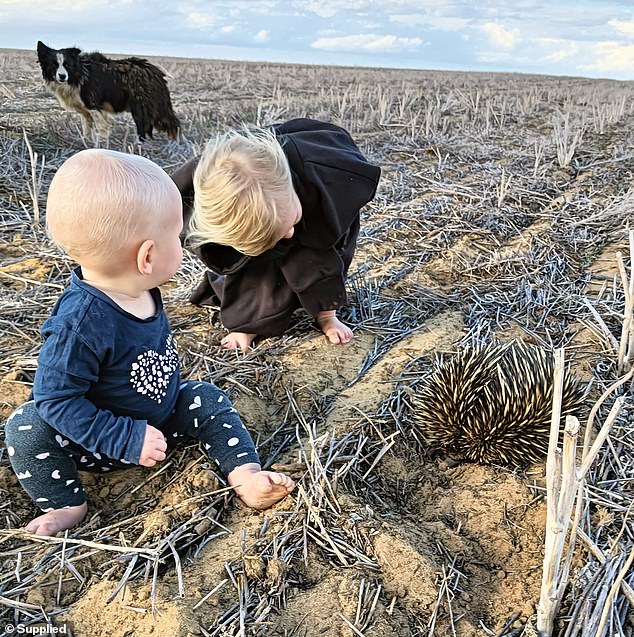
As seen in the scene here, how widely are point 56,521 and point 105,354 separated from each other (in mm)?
604

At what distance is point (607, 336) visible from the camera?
10.6ft

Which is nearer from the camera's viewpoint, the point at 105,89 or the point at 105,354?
the point at 105,354

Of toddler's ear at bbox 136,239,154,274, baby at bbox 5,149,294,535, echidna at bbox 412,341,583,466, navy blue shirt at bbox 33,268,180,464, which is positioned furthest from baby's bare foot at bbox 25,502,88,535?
echidna at bbox 412,341,583,466

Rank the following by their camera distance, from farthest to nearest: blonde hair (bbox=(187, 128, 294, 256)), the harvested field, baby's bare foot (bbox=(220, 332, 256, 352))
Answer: baby's bare foot (bbox=(220, 332, 256, 352)), blonde hair (bbox=(187, 128, 294, 256)), the harvested field

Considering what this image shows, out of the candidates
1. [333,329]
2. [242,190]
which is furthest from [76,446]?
[333,329]

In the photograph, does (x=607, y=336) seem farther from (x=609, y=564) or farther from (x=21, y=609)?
(x=21, y=609)

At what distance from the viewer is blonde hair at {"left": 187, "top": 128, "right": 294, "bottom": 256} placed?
2545 millimetres

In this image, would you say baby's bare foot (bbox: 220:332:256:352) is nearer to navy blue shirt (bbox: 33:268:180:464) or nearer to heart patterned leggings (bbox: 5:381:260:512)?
heart patterned leggings (bbox: 5:381:260:512)

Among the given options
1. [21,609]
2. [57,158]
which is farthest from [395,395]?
[57,158]

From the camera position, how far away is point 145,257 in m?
2.01

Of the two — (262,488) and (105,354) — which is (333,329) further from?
(105,354)

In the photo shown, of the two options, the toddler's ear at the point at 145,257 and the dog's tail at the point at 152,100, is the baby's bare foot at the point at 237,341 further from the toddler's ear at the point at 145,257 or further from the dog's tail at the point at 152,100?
the dog's tail at the point at 152,100

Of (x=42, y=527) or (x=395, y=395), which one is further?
(x=395, y=395)

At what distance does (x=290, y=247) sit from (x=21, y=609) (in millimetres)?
1940
